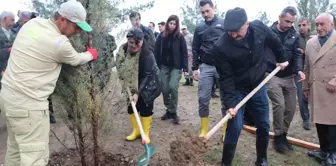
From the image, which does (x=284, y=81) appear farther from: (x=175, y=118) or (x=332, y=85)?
(x=175, y=118)

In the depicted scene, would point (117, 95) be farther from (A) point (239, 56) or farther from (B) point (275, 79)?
(B) point (275, 79)

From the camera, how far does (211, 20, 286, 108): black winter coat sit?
405cm

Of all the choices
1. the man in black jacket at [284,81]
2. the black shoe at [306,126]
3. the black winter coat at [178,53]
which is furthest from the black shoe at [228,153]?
the black shoe at [306,126]

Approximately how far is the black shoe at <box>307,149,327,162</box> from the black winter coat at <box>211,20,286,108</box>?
154 cm

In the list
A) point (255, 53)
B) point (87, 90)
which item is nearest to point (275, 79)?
point (255, 53)

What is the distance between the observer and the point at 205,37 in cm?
546

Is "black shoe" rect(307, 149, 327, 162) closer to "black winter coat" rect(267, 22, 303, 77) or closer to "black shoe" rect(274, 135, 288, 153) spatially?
"black shoe" rect(274, 135, 288, 153)

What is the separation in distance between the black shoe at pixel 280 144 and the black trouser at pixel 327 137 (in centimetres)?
52

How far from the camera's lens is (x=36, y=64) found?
3262 millimetres

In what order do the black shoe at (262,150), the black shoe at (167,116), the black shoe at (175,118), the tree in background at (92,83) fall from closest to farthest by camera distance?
1. the tree in background at (92,83)
2. the black shoe at (262,150)
3. the black shoe at (175,118)
4. the black shoe at (167,116)

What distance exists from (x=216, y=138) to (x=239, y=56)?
1.89m

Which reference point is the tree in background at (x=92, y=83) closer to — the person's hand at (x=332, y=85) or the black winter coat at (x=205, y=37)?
the black winter coat at (x=205, y=37)

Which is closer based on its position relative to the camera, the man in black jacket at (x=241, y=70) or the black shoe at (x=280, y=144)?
the man in black jacket at (x=241, y=70)

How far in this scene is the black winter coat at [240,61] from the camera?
4047 millimetres
